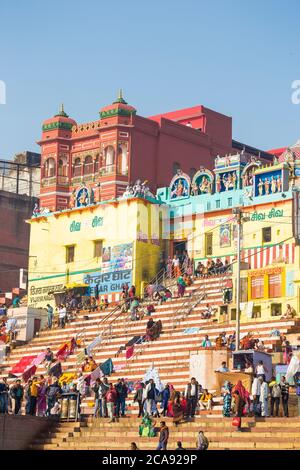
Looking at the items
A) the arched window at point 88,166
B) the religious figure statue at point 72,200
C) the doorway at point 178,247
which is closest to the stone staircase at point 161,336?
the doorway at point 178,247

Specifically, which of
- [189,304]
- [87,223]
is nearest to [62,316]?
Answer: [87,223]

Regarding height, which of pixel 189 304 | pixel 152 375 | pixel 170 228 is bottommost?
pixel 152 375

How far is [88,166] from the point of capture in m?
61.2

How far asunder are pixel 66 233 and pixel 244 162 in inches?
377

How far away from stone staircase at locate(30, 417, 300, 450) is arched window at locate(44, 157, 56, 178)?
26.8 m

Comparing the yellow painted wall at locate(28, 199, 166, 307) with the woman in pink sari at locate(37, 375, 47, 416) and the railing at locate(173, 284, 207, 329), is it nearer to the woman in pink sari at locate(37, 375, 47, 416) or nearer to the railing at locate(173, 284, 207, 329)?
the railing at locate(173, 284, 207, 329)

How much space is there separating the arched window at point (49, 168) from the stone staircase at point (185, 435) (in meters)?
26.8

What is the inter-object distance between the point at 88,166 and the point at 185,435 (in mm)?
29483

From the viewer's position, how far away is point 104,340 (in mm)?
47344

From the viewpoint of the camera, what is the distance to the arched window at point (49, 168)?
6194 centimetres

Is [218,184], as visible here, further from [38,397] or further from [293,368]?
[293,368]

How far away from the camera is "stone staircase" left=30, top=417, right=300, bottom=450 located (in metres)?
31.6

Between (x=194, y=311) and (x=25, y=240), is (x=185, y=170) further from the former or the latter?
(x=194, y=311)

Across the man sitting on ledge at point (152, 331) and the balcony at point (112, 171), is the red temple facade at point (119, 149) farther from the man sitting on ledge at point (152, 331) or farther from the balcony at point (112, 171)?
the man sitting on ledge at point (152, 331)
